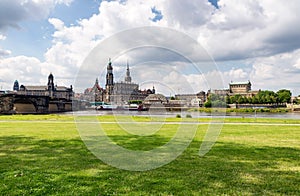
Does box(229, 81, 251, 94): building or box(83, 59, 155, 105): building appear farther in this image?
box(229, 81, 251, 94): building

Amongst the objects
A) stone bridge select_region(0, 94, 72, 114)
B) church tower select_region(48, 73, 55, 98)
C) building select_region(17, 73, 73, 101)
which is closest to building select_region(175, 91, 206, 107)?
stone bridge select_region(0, 94, 72, 114)

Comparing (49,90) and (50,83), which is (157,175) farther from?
(50,83)

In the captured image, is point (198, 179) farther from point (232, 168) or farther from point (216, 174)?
point (232, 168)

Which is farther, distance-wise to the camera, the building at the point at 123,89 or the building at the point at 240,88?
the building at the point at 240,88

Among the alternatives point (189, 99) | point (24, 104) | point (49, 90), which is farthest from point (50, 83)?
point (189, 99)

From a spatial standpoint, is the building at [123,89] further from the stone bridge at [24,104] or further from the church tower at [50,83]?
the church tower at [50,83]

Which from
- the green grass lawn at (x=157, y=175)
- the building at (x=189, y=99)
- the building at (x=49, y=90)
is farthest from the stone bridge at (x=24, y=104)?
the building at (x=49, y=90)

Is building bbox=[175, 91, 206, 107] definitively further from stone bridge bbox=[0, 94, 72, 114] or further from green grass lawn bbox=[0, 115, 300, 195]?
green grass lawn bbox=[0, 115, 300, 195]

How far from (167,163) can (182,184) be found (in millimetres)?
2236

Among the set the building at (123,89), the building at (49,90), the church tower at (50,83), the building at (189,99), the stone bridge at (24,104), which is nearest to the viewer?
the building at (123,89)

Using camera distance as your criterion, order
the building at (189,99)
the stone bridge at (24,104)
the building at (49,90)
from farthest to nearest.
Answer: the building at (49,90) < the building at (189,99) < the stone bridge at (24,104)

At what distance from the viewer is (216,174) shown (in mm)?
6719

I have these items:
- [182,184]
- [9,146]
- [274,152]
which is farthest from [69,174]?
[274,152]

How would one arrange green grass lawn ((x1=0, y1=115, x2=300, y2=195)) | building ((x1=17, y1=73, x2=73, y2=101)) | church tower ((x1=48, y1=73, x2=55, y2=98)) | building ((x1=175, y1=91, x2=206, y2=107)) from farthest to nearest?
building ((x1=17, y1=73, x2=73, y2=101)) → church tower ((x1=48, y1=73, x2=55, y2=98)) → building ((x1=175, y1=91, x2=206, y2=107)) → green grass lawn ((x1=0, y1=115, x2=300, y2=195))
